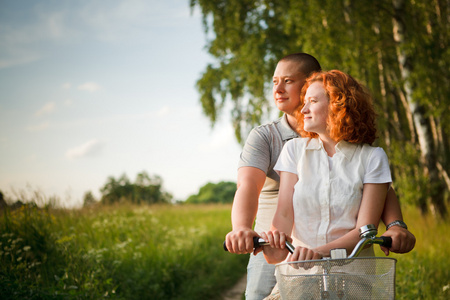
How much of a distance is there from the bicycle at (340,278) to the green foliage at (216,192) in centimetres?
4772

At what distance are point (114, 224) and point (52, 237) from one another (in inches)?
88.0

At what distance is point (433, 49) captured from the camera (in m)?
7.24

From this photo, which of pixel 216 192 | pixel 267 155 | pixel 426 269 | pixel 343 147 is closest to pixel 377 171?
pixel 343 147

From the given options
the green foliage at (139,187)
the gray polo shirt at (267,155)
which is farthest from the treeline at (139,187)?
the gray polo shirt at (267,155)

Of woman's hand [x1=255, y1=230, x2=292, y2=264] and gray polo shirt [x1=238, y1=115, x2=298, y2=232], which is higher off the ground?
gray polo shirt [x1=238, y1=115, x2=298, y2=232]

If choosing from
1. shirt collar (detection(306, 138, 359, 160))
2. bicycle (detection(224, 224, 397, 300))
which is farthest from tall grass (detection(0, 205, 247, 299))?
bicycle (detection(224, 224, 397, 300))

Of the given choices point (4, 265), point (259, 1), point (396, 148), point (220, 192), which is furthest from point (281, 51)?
point (220, 192)

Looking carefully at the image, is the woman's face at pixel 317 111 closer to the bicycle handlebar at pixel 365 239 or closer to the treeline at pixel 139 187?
the bicycle handlebar at pixel 365 239

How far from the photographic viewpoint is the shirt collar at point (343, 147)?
2.09 meters

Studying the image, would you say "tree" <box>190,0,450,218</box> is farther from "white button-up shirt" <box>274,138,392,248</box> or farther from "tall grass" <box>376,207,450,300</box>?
"white button-up shirt" <box>274,138,392,248</box>

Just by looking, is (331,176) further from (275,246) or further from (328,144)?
(275,246)

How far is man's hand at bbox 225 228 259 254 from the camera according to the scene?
1.91m

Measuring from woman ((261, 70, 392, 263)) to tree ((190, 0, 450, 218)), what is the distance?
5.42 meters

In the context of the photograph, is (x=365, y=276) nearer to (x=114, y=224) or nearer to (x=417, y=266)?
(x=417, y=266)
